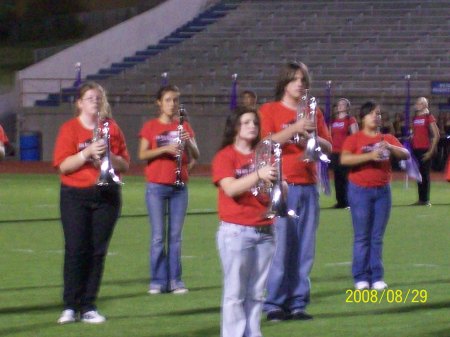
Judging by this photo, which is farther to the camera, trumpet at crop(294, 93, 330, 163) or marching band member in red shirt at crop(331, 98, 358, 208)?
marching band member in red shirt at crop(331, 98, 358, 208)

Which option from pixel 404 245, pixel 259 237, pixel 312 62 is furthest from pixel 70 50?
pixel 259 237

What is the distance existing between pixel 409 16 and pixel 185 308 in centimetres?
2980

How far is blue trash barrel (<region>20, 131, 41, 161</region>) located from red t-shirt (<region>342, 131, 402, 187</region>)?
24455 millimetres

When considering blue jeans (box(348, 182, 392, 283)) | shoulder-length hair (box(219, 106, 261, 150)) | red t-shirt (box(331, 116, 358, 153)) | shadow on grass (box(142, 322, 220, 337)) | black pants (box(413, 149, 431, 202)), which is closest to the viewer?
shoulder-length hair (box(219, 106, 261, 150))

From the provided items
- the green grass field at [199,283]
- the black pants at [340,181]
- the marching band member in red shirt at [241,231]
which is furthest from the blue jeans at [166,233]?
the black pants at [340,181]

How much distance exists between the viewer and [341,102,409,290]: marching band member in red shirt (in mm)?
10203

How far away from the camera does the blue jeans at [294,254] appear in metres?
8.69

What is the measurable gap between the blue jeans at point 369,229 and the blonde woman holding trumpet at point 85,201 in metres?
2.38

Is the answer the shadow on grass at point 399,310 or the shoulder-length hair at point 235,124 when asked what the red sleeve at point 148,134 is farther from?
the shoulder-length hair at point 235,124

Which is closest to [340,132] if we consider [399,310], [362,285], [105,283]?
[105,283]

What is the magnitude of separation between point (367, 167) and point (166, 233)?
1.82m

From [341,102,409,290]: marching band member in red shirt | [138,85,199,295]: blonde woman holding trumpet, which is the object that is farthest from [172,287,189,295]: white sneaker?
[341,102,409,290]: marching band member in red shirt

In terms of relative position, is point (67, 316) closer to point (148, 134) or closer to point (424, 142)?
point (148, 134)

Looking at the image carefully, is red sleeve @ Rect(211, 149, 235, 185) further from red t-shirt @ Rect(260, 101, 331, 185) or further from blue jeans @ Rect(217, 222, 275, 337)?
red t-shirt @ Rect(260, 101, 331, 185)
